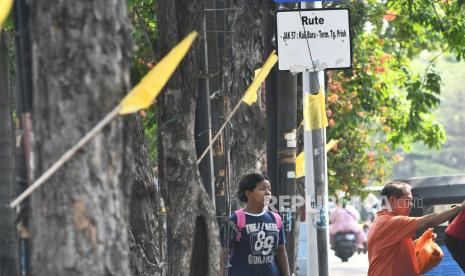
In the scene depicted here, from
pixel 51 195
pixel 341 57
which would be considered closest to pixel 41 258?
pixel 51 195

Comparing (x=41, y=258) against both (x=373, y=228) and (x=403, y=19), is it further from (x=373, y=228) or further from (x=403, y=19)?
(x=403, y=19)

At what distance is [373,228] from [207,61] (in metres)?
1.73

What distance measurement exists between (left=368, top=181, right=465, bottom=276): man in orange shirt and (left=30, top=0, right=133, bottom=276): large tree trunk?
163 inches

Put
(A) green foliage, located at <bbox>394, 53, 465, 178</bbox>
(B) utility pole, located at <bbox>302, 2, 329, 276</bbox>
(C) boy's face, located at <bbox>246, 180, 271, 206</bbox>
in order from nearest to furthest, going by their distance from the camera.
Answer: (C) boy's face, located at <bbox>246, 180, 271, 206</bbox>, (B) utility pole, located at <bbox>302, 2, 329, 276</bbox>, (A) green foliage, located at <bbox>394, 53, 465, 178</bbox>

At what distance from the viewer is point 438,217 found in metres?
8.45

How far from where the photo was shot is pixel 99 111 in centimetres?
501

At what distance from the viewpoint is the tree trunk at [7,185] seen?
7.40m

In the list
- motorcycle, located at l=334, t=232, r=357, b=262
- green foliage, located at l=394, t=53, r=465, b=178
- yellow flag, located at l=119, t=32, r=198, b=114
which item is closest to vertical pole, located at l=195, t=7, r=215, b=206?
yellow flag, located at l=119, t=32, r=198, b=114

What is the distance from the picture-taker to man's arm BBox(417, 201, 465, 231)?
835 cm

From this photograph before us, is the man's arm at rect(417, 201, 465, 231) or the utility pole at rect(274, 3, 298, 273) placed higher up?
the utility pole at rect(274, 3, 298, 273)

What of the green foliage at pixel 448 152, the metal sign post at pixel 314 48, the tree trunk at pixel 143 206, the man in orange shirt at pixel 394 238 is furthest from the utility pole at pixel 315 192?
the green foliage at pixel 448 152

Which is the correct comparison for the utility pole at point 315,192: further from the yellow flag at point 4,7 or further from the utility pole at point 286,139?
the yellow flag at point 4,7

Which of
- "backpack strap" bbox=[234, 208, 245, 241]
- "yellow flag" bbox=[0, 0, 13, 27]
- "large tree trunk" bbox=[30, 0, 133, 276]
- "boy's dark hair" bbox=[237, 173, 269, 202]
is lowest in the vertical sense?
"backpack strap" bbox=[234, 208, 245, 241]

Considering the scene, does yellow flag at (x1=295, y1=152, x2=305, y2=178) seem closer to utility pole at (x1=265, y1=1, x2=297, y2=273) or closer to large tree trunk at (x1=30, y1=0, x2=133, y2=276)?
utility pole at (x1=265, y1=1, x2=297, y2=273)
